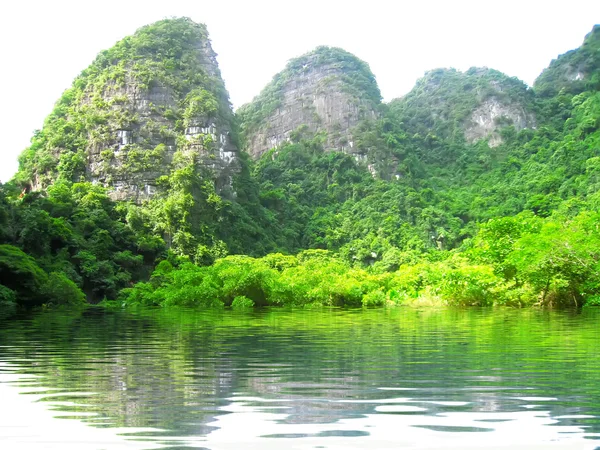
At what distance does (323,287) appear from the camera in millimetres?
35531

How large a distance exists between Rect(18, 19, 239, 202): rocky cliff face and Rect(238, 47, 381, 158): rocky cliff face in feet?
106

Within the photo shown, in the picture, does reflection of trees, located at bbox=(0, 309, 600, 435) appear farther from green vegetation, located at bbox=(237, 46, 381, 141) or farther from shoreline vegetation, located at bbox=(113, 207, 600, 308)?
green vegetation, located at bbox=(237, 46, 381, 141)

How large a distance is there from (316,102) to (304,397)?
113 m

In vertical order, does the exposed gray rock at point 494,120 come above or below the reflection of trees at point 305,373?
above

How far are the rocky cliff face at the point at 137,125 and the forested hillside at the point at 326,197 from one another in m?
0.29

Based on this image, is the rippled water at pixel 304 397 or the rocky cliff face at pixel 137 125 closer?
the rippled water at pixel 304 397

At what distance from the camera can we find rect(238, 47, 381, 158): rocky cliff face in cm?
10919

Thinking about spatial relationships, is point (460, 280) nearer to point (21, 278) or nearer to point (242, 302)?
point (242, 302)

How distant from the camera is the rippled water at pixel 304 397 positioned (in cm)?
336

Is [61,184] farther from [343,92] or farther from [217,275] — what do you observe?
[343,92]

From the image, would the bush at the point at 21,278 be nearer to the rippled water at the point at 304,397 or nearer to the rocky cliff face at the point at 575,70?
the rippled water at the point at 304,397

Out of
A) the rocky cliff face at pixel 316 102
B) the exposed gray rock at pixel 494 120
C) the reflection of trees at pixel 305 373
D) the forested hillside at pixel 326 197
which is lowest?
the reflection of trees at pixel 305 373

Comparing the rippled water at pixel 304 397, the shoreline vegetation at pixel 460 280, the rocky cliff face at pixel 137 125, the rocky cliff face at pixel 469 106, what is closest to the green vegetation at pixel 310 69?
the rocky cliff face at pixel 469 106

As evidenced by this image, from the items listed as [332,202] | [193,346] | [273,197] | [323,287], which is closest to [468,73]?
[332,202]
